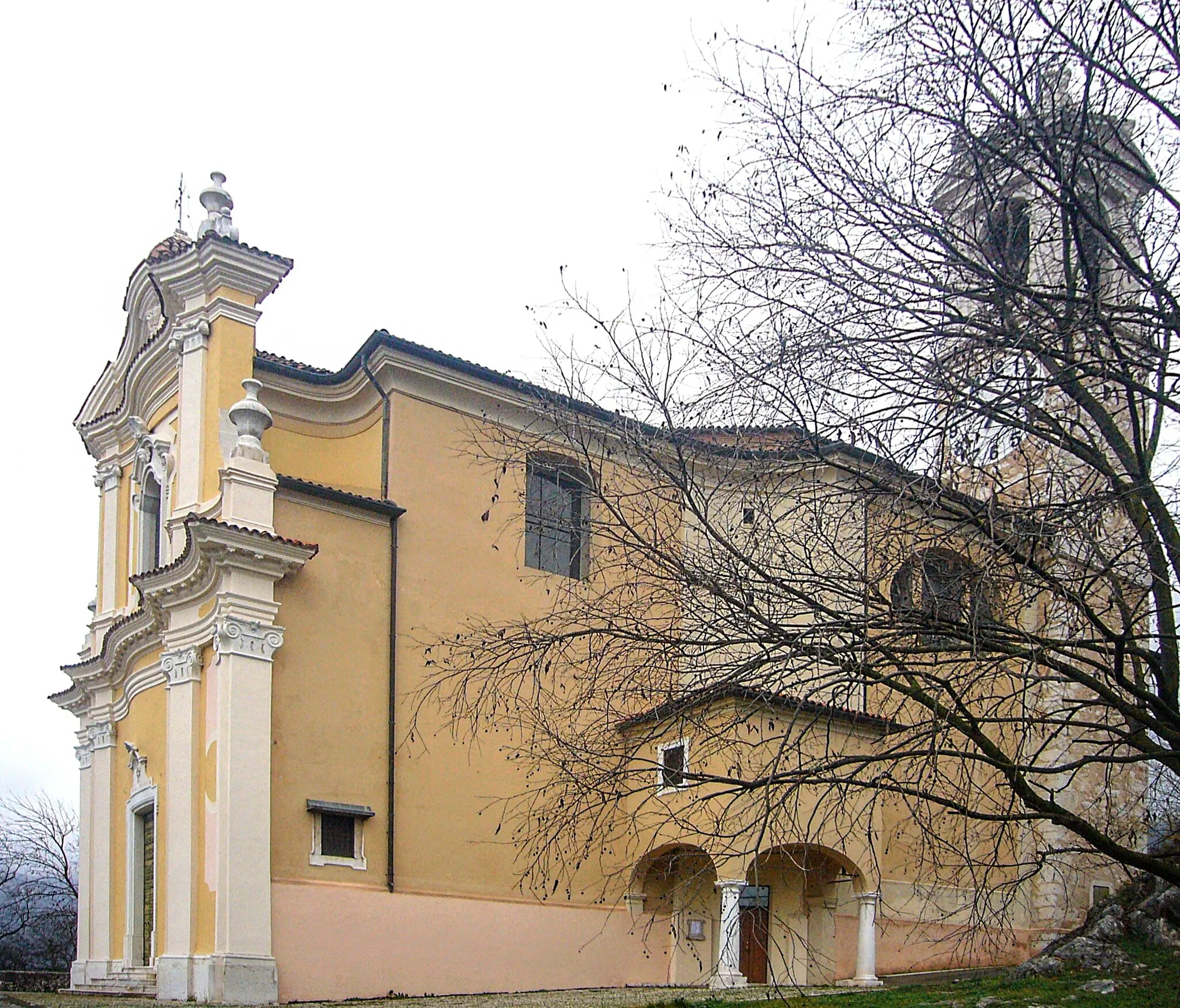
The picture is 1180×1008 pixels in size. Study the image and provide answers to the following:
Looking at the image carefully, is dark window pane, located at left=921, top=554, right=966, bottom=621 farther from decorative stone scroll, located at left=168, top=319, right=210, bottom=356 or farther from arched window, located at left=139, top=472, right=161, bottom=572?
arched window, located at left=139, top=472, right=161, bottom=572

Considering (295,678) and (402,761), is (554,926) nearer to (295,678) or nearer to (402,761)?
(402,761)

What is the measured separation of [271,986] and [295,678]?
3.65 meters

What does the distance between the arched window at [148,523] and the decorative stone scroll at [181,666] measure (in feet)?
12.1

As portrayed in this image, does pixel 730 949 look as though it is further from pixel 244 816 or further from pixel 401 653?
pixel 244 816

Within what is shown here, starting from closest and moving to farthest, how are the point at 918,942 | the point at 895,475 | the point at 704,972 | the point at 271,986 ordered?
the point at 895,475 → the point at 271,986 → the point at 704,972 → the point at 918,942

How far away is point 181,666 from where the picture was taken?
623 inches

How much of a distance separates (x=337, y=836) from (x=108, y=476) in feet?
29.4

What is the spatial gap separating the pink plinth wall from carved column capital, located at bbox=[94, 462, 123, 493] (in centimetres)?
915

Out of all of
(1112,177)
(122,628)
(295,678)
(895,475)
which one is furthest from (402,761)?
(1112,177)

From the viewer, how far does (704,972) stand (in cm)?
1711

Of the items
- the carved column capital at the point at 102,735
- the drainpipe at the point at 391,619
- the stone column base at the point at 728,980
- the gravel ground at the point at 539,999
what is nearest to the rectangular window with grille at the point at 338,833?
the drainpipe at the point at 391,619

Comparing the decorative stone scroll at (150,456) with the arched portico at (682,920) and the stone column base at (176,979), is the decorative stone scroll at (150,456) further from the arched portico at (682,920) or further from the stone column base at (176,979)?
the arched portico at (682,920)

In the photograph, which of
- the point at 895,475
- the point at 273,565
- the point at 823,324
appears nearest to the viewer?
the point at 823,324

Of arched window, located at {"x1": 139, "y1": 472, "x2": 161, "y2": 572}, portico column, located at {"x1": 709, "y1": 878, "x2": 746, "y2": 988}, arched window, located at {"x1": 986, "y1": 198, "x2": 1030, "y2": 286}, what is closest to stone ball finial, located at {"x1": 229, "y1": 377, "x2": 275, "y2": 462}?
arched window, located at {"x1": 139, "y1": 472, "x2": 161, "y2": 572}
